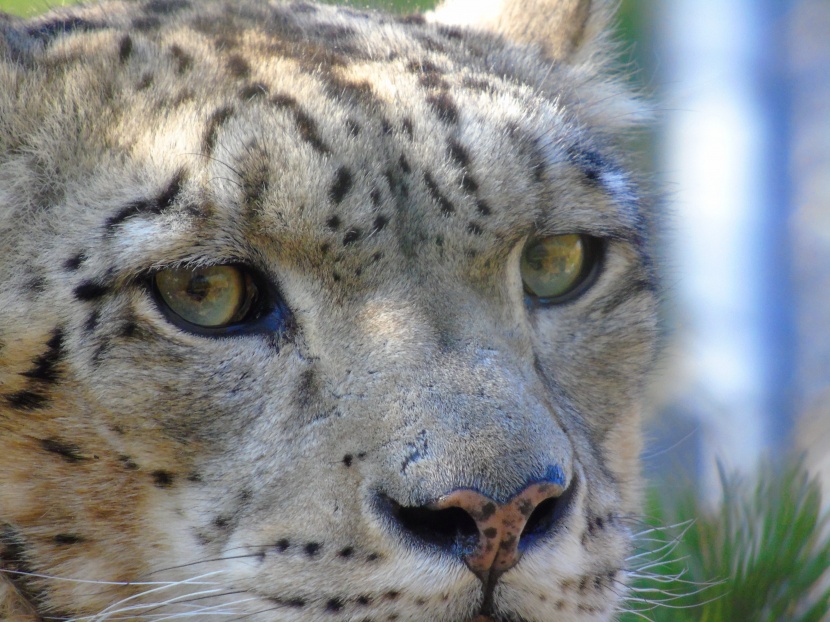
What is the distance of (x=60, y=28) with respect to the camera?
4.14 meters

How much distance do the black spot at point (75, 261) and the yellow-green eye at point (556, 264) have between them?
1.65 m

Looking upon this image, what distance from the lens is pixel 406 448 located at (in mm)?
3035

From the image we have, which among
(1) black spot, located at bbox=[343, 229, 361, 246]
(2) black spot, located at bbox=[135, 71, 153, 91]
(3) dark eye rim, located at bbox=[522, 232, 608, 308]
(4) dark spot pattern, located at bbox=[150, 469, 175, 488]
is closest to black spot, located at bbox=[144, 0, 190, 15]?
(2) black spot, located at bbox=[135, 71, 153, 91]

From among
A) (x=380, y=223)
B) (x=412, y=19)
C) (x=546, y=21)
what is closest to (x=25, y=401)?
(x=380, y=223)

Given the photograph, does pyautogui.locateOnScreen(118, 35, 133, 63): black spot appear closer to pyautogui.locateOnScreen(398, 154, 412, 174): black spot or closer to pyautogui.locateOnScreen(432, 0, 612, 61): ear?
pyautogui.locateOnScreen(398, 154, 412, 174): black spot

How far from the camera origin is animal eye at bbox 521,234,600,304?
164 inches

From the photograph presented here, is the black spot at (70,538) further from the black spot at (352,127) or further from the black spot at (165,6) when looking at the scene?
the black spot at (165,6)

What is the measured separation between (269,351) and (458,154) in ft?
3.24

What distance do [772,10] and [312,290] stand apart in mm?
9413

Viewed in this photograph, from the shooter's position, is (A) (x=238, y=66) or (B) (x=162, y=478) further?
(A) (x=238, y=66)

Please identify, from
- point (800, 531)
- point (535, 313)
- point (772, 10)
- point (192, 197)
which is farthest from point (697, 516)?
point (772, 10)

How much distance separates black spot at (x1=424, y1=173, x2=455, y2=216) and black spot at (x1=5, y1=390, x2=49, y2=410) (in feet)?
4.74

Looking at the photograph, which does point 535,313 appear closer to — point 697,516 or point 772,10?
point 697,516

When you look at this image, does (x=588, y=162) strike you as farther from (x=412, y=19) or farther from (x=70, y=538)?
(x=70, y=538)
